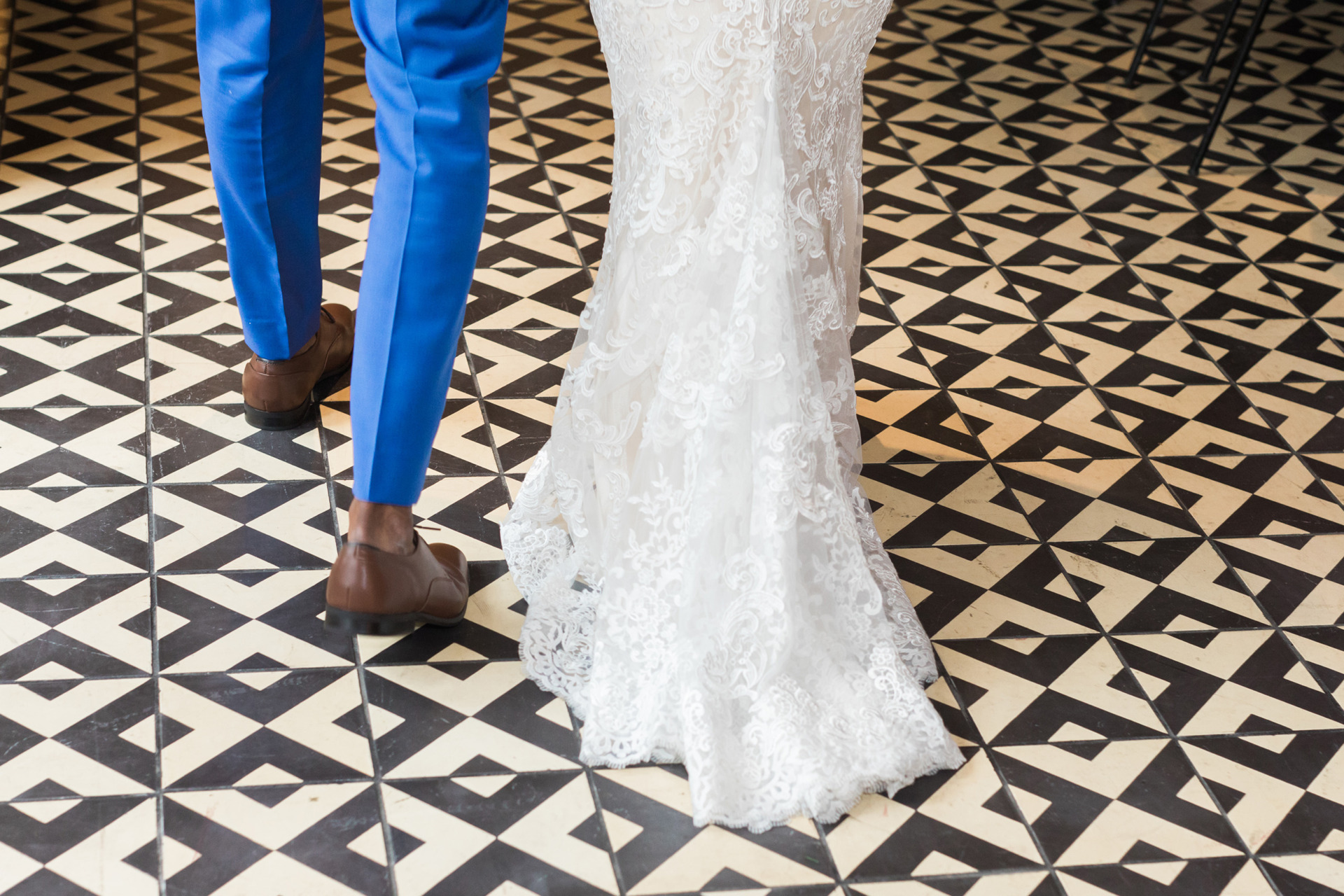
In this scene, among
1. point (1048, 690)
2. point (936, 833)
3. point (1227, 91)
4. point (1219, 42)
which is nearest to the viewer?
point (936, 833)

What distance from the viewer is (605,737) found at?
156 cm

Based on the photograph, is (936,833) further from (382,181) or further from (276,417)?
(276,417)

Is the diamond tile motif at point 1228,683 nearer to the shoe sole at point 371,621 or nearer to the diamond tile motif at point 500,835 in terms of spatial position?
the diamond tile motif at point 500,835

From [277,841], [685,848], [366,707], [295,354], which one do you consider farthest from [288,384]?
[685,848]

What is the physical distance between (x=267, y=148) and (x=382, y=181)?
0.46 metres

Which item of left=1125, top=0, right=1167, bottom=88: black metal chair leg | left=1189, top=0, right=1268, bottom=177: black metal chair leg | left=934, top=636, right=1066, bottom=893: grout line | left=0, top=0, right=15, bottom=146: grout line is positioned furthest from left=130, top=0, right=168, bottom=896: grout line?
left=1125, top=0, right=1167, bottom=88: black metal chair leg

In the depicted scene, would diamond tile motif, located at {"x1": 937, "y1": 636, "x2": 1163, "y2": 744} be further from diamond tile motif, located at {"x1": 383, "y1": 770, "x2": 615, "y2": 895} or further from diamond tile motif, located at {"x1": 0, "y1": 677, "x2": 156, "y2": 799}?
→ diamond tile motif, located at {"x1": 0, "y1": 677, "x2": 156, "y2": 799}

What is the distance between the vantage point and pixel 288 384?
2049mm

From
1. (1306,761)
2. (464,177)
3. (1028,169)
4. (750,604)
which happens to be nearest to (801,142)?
(464,177)

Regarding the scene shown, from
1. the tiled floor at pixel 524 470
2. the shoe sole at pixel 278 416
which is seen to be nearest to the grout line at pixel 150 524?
the tiled floor at pixel 524 470

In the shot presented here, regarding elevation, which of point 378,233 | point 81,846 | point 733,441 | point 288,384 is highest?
point 378,233

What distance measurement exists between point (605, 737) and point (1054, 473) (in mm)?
921

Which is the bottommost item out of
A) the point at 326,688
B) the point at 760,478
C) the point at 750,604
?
the point at 326,688

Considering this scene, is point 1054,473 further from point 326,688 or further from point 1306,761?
point 326,688
